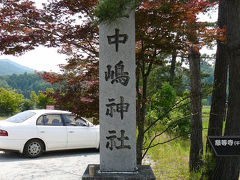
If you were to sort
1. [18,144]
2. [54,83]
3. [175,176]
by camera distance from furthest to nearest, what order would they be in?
[18,144] < [175,176] < [54,83]

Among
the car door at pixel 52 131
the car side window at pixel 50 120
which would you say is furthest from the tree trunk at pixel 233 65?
the car side window at pixel 50 120

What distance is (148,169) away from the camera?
4.03 metres

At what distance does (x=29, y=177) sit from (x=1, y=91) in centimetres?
3325

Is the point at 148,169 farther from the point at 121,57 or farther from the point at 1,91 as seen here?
the point at 1,91

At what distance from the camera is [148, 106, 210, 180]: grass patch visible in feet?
21.6

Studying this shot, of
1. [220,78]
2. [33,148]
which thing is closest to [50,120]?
[33,148]

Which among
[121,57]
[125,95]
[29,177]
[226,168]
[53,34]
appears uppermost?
[53,34]

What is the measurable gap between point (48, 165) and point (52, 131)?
1.15 m

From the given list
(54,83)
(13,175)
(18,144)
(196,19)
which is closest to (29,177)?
(13,175)

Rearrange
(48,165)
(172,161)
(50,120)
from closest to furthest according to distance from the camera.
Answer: (48,165)
(172,161)
(50,120)

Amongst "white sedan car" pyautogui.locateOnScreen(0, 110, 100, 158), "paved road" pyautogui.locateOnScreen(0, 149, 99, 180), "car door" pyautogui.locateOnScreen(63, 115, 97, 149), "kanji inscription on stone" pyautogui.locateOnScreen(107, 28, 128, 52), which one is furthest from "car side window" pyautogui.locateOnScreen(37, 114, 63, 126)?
"kanji inscription on stone" pyautogui.locateOnScreen(107, 28, 128, 52)

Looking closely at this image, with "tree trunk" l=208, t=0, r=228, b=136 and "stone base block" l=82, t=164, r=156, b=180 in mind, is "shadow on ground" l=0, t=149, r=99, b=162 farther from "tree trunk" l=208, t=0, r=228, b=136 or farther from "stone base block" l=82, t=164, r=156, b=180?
"stone base block" l=82, t=164, r=156, b=180

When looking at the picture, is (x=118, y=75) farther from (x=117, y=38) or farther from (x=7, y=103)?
(x=7, y=103)

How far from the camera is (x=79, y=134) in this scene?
9219mm
